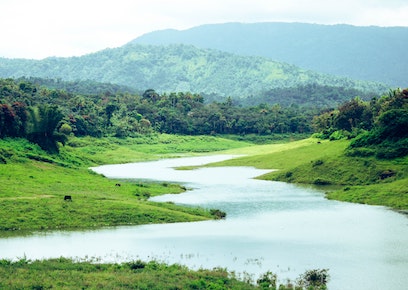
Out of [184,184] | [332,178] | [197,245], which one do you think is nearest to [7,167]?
[184,184]

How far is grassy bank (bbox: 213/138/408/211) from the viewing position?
77.1 metres

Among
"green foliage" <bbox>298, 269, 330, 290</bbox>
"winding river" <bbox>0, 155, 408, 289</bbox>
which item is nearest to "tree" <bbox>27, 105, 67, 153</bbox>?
"winding river" <bbox>0, 155, 408, 289</bbox>

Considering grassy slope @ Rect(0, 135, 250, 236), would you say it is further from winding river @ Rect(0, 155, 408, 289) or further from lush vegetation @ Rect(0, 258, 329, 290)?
lush vegetation @ Rect(0, 258, 329, 290)

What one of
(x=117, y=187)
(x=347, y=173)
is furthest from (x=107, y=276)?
(x=347, y=173)

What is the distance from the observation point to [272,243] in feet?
169

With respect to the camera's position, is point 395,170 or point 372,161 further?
point 372,161

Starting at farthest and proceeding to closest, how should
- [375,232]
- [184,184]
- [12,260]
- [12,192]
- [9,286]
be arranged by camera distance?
[184,184]
[12,192]
[375,232]
[12,260]
[9,286]

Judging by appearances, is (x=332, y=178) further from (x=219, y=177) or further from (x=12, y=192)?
(x=12, y=192)

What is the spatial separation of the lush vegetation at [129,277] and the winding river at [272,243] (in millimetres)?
1805

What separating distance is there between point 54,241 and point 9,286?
53.1 ft

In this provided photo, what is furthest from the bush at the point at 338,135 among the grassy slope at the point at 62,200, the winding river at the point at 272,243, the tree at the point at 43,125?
the tree at the point at 43,125

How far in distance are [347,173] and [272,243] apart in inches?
1800

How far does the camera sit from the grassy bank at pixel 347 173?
77062 millimetres

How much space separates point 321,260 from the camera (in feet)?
147
